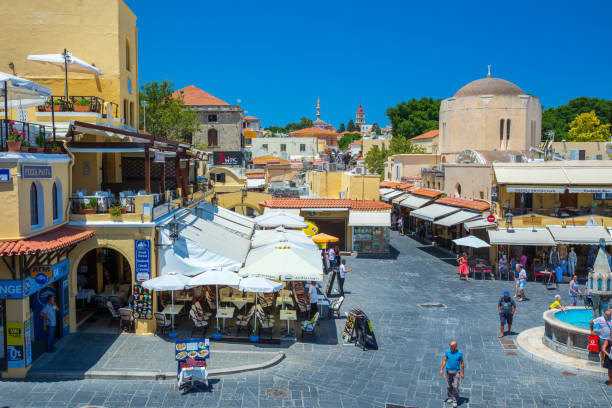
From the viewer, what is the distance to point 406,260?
98.1 ft

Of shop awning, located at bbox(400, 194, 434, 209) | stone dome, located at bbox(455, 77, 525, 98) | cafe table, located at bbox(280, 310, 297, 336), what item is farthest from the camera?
stone dome, located at bbox(455, 77, 525, 98)

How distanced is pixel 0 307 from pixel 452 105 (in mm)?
41584

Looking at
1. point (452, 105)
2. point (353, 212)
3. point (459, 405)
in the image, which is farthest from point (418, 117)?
point (459, 405)

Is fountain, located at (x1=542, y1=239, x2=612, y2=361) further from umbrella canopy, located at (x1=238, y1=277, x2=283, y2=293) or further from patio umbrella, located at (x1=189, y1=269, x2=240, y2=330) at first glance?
patio umbrella, located at (x1=189, y1=269, x2=240, y2=330)

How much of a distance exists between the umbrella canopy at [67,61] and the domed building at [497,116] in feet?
110

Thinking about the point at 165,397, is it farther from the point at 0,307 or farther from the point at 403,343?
the point at 403,343

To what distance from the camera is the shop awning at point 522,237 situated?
83.3 feet

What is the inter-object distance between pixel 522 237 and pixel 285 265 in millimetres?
14449

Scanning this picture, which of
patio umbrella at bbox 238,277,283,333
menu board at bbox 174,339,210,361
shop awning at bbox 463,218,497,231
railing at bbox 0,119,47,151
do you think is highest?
railing at bbox 0,119,47,151

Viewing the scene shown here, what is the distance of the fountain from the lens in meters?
14.6

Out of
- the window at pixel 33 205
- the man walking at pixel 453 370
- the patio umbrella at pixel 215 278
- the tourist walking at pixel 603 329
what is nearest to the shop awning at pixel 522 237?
the tourist walking at pixel 603 329

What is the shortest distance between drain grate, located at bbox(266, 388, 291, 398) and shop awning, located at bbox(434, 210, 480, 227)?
18.5 metres

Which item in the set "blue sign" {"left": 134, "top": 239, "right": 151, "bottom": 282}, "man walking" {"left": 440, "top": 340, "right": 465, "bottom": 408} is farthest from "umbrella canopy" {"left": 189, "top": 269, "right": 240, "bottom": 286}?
"man walking" {"left": 440, "top": 340, "right": 465, "bottom": 408}

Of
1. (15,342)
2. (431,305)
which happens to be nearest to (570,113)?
(431,305)
